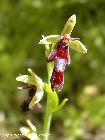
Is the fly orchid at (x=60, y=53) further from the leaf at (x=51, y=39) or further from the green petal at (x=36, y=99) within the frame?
the green petal at (x=36, y=99)

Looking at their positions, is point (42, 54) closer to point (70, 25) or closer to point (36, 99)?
point (36, 99)

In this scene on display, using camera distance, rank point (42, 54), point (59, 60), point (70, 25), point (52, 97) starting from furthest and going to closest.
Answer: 1. point (42, 54)
2. point (52, 97)
3. point (70, 25)
4. point (59, 60)

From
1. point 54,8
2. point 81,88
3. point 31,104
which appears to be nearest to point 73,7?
point 54,8

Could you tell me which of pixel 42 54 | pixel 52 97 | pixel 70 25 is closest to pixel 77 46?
pixel 70 25

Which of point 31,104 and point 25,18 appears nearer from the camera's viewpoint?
point 31,104

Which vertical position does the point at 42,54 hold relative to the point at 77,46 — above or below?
above

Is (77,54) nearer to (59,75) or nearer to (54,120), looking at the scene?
(54,120)

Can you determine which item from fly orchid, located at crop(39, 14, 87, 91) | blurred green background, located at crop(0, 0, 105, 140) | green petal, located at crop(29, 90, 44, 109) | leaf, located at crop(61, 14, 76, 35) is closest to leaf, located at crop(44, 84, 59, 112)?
green petal, located at crop(29, 90, 44, 109)
